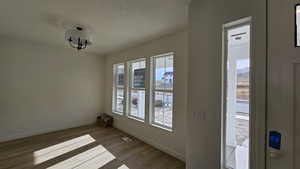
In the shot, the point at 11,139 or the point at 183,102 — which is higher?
the point at 183,102

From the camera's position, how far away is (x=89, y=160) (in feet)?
7.83

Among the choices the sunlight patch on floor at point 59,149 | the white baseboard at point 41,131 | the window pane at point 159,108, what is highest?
the window pane at point 159,108

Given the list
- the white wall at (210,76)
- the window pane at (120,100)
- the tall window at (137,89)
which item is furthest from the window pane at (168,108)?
the window pane at (120,100)

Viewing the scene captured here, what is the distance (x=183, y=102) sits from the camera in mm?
2521

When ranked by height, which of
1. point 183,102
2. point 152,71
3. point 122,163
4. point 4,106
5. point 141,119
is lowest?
point 122,163

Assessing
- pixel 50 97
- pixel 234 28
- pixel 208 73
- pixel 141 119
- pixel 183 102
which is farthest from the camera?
pixel 50 97

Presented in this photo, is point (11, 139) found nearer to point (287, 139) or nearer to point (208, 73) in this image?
point (208, 73)

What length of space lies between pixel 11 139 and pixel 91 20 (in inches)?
134

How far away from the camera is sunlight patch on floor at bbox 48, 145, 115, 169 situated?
7.26 ft

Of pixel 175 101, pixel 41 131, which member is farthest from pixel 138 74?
pixel 41 131

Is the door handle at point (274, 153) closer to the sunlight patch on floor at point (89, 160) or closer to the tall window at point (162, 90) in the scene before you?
the tall window at point (162, 90)

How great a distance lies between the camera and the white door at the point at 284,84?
0.90 metres

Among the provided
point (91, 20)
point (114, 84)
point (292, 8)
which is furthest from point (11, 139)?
point (292, 8)

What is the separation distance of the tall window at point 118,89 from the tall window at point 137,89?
0.42 metres
